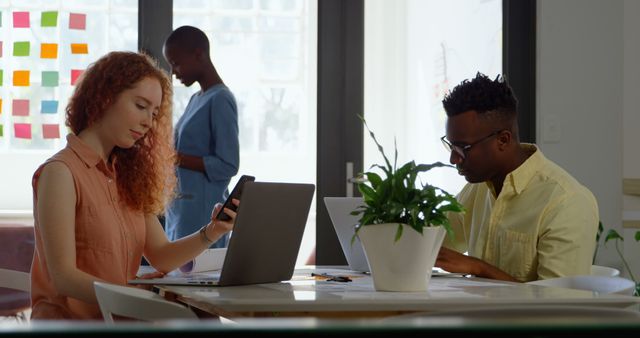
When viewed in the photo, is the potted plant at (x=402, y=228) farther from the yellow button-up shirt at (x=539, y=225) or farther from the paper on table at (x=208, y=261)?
the paper on table at (x=208, y=261)

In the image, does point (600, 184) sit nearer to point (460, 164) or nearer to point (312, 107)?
point (460, 164)

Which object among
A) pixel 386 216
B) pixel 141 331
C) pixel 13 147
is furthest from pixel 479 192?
pixel 13 147

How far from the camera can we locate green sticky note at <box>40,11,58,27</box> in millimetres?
4504

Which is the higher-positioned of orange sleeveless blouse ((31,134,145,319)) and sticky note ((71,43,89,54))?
sticky note ((71,43,89,54))

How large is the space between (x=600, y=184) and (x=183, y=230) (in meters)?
1.90

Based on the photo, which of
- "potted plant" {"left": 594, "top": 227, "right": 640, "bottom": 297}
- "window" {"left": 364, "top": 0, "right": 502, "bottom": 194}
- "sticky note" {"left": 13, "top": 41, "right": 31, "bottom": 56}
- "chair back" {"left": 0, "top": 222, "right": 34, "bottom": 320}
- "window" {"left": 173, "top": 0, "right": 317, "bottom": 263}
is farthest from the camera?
"window" {"left": 173, "top": 0, "right": 317, "bottom": 263}

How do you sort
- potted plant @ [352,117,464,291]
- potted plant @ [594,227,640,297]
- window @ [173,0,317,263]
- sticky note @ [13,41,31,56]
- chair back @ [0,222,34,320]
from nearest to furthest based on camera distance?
potted plant @ [352,117,464,291] < potted plant @ [594,227,640,297] < chair back @ [0,222,34,320] < sticky note @ [13,41,31,56] < window @ [173,0,317,263]

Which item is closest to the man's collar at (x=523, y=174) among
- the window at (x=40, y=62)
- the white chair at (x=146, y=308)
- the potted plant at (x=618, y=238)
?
the white chair at (x=146, y=308)

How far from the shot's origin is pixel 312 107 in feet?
20.5

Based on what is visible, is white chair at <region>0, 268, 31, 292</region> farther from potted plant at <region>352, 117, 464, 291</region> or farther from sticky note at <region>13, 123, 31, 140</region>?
sticky note at <region>13, 123, 31, 140</region>

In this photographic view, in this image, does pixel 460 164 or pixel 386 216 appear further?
pixel 460 164

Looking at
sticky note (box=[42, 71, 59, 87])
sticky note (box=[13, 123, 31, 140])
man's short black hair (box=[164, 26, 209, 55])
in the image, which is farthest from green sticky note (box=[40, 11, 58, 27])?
man's short black hair (box=[164, 26, 209, 55])

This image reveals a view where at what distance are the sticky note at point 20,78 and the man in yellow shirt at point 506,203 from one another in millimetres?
2511

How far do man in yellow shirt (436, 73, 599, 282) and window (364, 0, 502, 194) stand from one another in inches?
71.2
